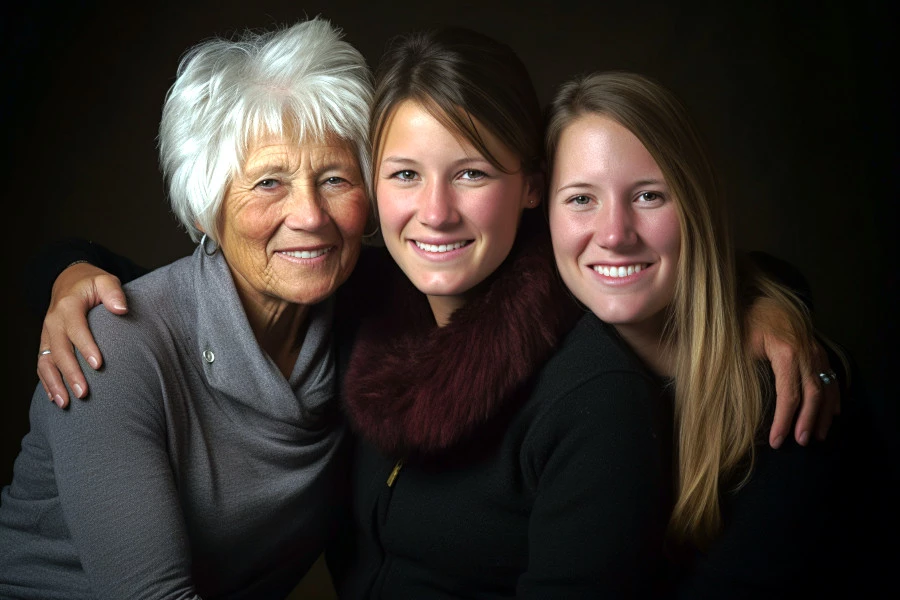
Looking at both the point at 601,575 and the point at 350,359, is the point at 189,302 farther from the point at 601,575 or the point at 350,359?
the point at 601,575

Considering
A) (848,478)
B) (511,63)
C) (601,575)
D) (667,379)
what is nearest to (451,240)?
(511,63)

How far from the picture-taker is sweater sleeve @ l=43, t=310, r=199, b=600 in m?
2.09

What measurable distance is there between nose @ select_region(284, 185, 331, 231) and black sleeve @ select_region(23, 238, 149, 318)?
2.13 ft

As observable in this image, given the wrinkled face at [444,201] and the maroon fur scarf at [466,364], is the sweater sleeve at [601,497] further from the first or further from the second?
the wrinkled face at [444,201]

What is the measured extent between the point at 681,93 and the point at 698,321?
177 cm

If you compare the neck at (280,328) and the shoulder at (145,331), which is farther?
the neck at (280,328)

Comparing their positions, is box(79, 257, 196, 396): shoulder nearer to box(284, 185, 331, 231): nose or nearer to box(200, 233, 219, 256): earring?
box(200, 233, 219, 256): earring

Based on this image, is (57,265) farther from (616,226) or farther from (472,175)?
(616,226)

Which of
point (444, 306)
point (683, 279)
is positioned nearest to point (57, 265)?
point (444, 306)

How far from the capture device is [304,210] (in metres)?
2.32

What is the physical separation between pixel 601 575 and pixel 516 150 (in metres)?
0.97

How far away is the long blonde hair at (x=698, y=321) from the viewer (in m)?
2.11

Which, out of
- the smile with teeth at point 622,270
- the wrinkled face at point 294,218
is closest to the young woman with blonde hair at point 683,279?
the smile with teeth at point 622,270

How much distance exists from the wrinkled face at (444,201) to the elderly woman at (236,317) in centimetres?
17
